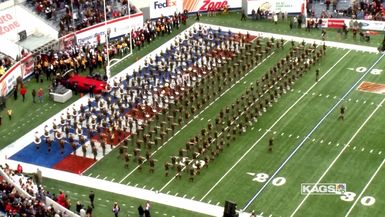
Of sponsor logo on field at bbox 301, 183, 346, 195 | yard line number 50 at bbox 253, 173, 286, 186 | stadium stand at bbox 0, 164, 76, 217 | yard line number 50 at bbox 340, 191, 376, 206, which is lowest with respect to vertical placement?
yard line number 50 at bbox 340, 191, 376, 206

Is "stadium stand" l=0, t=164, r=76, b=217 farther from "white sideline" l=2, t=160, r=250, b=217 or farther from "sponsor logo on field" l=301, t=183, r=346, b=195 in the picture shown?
"sponsor logo on field" l=301, t=183, r=346, b=195

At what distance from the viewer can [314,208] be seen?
4528 centimetres

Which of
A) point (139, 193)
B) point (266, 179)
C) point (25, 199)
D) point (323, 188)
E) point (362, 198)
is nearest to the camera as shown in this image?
point (25, 199)

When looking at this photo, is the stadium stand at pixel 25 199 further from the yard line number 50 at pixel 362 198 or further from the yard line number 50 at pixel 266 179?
the yard line number 50 at pixel 362 198

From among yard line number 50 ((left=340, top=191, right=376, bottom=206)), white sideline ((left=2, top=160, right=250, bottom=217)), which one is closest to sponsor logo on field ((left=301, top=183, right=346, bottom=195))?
yard line number 50 ((left=340, top=191, right=376, bottom=206))

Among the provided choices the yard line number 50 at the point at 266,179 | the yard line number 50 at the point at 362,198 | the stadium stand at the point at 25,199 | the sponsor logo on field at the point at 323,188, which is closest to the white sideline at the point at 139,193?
the stadium stand at the point at 25,199

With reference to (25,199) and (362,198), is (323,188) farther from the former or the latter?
(25,199)

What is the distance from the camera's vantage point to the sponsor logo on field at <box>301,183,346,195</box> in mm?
46812

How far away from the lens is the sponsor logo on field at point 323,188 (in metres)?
46.8

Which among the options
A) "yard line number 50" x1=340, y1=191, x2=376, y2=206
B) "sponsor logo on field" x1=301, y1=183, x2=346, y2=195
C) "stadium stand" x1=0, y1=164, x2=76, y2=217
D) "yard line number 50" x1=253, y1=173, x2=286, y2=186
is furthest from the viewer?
"yard line number 50" x1=253, y1=173, x2=286, y2=186

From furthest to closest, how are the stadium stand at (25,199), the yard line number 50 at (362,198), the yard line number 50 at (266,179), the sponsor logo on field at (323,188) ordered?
the yard line number 50 at (266,179) < the sponsor logo on field at (323,188) < the yard line number 50 at (362,198) < the stadium stand at (25,199)

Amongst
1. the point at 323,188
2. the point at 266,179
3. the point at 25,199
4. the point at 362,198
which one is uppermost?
the point at 25,199

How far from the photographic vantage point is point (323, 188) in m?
47.2

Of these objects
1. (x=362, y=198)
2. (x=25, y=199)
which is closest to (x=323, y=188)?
Answer: (x=362, y=198)
